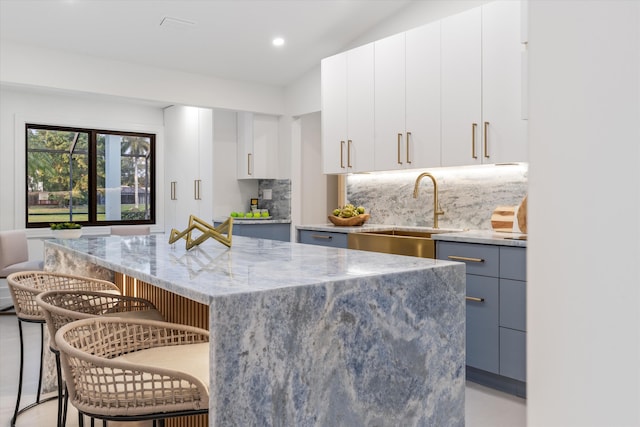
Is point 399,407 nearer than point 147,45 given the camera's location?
Yes

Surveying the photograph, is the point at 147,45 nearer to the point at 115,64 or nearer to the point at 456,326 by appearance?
the point at 115,64

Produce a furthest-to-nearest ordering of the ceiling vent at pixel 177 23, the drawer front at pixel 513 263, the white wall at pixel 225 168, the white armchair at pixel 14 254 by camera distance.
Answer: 1. the white wall at pixel 225 168
2. the white armchair at pixel 14 254
3. the ceiling vent at pixel 177 23
4. the drawer front at pixel 513 263

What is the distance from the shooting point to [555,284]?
421mm

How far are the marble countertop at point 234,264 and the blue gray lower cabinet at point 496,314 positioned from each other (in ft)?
3.84

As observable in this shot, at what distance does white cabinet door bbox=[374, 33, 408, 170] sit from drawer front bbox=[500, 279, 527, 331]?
133 centimetres

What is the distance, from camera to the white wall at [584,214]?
0.39m

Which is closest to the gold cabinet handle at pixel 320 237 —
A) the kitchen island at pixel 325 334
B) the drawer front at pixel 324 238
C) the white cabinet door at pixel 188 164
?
the drawer front at pixel 324 238

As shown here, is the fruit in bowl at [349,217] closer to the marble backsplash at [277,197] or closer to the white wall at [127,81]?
the marble backsplash at [277,197]

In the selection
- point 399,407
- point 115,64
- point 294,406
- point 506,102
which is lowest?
point 399,407

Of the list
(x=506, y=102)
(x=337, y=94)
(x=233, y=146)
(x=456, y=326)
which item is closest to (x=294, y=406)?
(x=456, y=326)

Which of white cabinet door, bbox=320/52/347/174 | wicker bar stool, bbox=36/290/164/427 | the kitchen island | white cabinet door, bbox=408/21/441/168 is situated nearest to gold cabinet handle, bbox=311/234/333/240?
white cabinet door, bbox=320/52/347/174

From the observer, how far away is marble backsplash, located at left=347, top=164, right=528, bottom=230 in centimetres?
367

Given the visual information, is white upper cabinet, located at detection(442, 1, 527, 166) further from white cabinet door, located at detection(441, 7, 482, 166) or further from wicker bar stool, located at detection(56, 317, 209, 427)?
wicker bar stool, located at detection(56, 317, 209, 427)

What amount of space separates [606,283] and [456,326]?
142 cm
